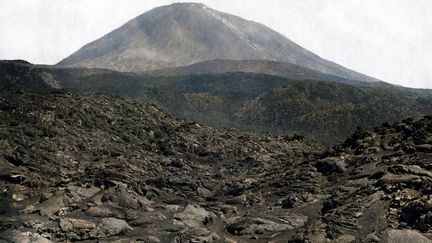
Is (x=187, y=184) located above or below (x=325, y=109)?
below

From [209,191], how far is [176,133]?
31.8m

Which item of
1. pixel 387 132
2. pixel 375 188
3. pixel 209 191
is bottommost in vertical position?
pixel 209 191

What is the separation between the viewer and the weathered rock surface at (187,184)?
46.9 metres

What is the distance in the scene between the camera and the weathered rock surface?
46.9 meters

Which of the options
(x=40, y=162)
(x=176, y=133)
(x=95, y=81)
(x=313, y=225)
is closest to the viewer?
(x=313, y=225)

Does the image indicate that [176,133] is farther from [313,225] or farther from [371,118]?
[371,118]

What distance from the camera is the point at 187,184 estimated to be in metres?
69.4

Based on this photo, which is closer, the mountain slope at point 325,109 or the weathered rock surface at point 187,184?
the weathered rock surface at point 187,184

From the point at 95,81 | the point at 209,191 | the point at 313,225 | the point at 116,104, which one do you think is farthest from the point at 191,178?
the point at 95,81

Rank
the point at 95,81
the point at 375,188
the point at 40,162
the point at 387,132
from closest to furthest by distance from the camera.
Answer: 1. the point at 375,188
2. the point at 40,162
3. the point at 387,132
4. the point at 95,81

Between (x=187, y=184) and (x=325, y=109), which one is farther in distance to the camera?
(x=325, y=109)

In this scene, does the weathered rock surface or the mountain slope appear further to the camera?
the mountain slope

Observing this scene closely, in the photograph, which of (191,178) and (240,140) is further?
(240,140)

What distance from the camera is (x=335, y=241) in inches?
1719
